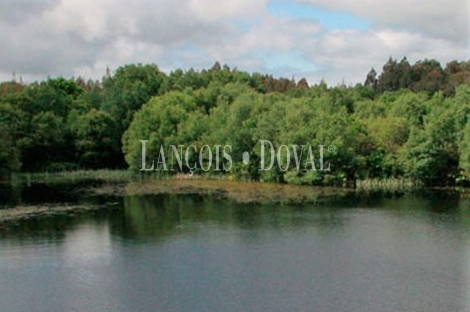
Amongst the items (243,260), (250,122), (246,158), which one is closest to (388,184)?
(246,158)

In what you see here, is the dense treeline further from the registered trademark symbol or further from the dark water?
the dark water

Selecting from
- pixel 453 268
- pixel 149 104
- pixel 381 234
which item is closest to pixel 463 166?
pixel 381 234

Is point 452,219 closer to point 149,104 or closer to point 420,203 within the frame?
point 420,203

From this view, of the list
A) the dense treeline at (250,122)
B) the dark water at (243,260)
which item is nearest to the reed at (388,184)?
the dense treeline at (250,122)

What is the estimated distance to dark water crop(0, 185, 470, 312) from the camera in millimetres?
15539

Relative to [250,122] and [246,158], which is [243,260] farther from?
[250,122]

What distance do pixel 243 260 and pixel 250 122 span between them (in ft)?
73.7

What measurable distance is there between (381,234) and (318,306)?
859 centimetres

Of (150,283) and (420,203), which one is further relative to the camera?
(420,203)

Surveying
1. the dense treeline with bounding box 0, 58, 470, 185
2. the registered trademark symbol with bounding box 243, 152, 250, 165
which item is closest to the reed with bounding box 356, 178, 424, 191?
the dense treeline with bounding box 0, 58, 470, 185

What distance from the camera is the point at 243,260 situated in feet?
63.3

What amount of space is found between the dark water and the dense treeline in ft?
24.0

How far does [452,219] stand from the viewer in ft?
83.1

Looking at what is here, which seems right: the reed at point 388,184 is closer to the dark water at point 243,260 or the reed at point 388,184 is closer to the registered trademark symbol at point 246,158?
the dark water at point 243,260
